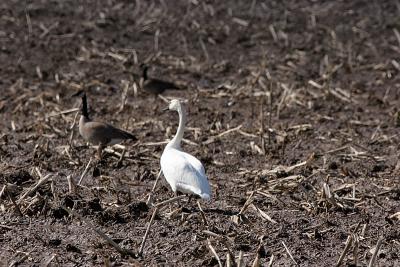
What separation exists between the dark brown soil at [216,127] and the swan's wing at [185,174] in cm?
27

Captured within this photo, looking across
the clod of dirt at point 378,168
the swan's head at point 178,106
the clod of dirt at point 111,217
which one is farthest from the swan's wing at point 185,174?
the clod of dirt at point 378,168

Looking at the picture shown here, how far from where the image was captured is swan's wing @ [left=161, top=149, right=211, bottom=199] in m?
8.70

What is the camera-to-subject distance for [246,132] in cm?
1207

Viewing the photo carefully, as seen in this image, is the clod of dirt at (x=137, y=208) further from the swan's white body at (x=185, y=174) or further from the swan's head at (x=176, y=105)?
the swan's head at (x=176, y=105)

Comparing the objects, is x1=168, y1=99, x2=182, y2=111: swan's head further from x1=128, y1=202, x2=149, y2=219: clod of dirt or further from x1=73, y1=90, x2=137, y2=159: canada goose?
x1=128, y1=202, x2=149, y2=219: clod of dirt

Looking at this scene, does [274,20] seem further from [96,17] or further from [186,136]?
[186,136]

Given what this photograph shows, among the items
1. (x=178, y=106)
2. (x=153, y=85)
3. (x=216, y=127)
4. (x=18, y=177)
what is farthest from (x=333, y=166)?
(x=153, y=85)

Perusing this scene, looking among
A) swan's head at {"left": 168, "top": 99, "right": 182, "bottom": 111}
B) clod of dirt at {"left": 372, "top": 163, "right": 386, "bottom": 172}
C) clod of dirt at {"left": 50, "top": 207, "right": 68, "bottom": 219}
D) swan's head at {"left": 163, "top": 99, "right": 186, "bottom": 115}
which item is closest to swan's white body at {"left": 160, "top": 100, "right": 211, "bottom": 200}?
swan's head at {"left": 163, "top": 99, "right": 186, "bottom": 115}

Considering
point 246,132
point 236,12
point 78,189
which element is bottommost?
point 236,12

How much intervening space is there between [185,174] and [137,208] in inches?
24.2

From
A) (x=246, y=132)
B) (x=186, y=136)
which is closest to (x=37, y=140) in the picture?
(x=186, y=136)

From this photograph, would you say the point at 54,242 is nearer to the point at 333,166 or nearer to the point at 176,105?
the point at 176,105

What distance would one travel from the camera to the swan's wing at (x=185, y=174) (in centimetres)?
870

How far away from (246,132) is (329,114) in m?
1.70
